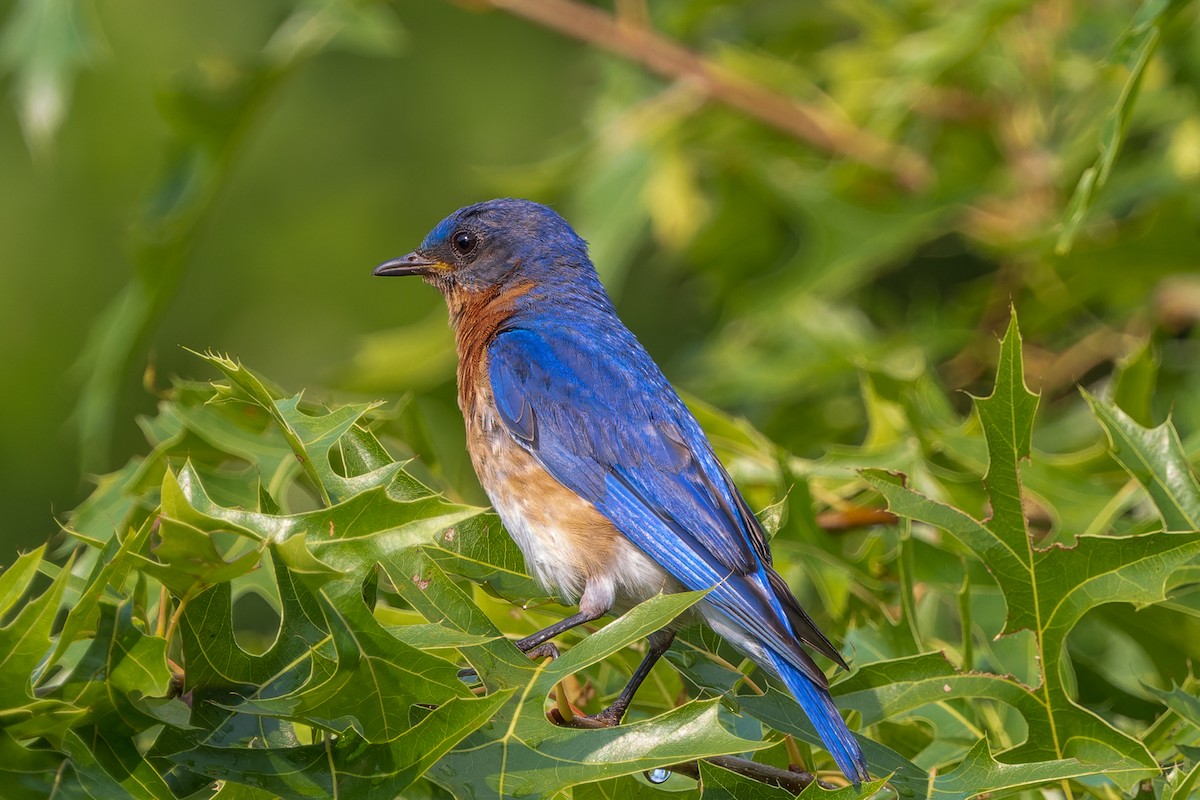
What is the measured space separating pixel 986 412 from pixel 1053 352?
91.0 inches

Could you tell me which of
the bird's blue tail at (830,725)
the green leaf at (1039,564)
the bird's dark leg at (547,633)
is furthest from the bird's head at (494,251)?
the bird's blue tail at (830,725)

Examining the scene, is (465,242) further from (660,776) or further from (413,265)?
(660,776)

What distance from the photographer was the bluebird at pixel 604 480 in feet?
8.58

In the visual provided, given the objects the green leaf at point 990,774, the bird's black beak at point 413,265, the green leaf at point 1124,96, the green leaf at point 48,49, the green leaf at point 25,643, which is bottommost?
the green leaf at point 990,774

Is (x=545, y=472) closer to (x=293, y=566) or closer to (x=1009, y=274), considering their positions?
(x=293, y=566)

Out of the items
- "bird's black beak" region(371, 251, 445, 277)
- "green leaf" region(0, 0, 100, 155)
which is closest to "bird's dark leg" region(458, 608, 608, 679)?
"bird's black beak" region(371, 251, 445, 277)

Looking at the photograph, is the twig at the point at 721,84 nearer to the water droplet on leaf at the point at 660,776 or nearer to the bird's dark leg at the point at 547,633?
the bird's dark leg at the point at 547,633

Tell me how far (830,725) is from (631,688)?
16.4 inches

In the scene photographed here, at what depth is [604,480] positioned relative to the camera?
3.13m

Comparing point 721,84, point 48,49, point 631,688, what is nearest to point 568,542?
point 631,688

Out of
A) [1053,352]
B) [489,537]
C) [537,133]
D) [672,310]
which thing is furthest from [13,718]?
[537,133]

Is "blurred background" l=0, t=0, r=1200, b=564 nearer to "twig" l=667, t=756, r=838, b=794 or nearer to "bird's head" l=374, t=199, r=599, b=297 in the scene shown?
"bird's head" l=374, t=199, r=599, b=297

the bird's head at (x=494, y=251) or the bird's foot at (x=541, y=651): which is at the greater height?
the bird's head at (x=494, y=251)

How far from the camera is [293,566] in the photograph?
72.4 inches
